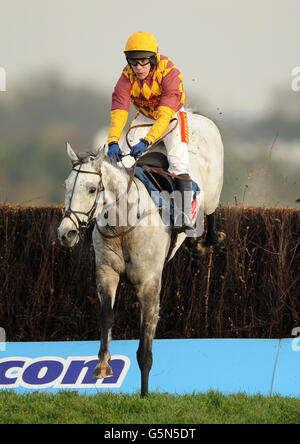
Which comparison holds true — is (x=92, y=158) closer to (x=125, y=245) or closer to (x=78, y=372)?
(x=125, y=245)

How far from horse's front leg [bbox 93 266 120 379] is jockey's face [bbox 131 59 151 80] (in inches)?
70.5

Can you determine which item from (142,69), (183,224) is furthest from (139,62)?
(183,224)

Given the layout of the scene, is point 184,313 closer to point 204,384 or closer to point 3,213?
point 204,384

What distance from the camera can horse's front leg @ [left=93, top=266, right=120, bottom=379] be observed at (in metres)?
5.89

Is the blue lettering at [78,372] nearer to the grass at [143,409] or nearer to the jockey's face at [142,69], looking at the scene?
the grass at [143,409]

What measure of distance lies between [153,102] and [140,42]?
767mm

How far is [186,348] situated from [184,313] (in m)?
1.11

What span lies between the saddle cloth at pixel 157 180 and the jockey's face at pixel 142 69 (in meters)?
0.80

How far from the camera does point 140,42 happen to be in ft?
19.6

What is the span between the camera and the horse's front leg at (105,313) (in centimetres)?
589

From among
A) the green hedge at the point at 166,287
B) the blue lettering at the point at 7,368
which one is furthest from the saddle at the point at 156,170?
the blue lettering at the point at 7,368

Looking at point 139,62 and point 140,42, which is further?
point 139,62

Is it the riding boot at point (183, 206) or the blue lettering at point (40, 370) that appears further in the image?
the blue lettering at point (40, 370)

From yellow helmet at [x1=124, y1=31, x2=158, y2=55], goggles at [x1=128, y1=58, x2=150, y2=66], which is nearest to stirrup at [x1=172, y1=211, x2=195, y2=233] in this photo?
goggles at [x1=128, y1=58, x2=150, y2=66]
